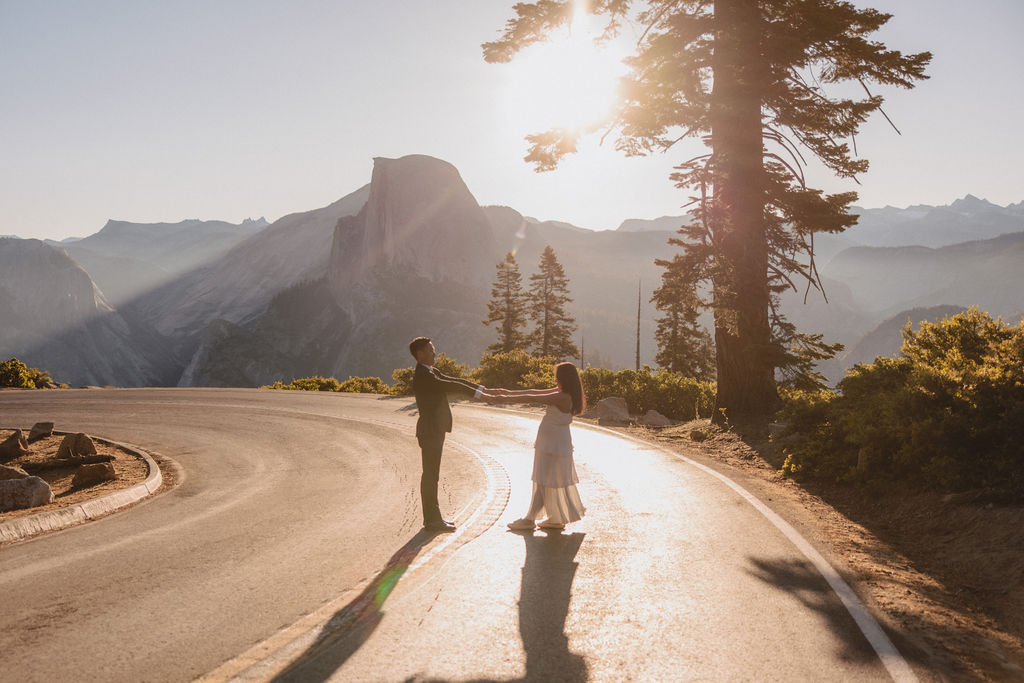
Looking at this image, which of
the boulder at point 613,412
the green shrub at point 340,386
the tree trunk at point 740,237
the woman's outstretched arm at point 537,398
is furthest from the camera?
the green shrub at point 340,386

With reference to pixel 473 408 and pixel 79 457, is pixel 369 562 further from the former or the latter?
pixel 473 408

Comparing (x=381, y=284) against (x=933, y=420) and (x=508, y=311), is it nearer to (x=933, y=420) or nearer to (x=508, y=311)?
(x=508, y=311)

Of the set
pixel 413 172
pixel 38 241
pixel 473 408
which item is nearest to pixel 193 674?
pixel 473 408

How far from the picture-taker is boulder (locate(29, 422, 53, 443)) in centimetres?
1459

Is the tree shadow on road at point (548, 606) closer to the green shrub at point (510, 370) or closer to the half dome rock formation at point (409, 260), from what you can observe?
the green shrub at point (510, 370)

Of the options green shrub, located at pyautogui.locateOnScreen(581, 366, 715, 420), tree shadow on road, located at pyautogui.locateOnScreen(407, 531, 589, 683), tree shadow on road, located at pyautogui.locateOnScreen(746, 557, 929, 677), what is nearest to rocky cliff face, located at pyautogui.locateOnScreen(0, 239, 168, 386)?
green shrub, located at pyautogui.locateOnScreen(581, 366, 715, 420)

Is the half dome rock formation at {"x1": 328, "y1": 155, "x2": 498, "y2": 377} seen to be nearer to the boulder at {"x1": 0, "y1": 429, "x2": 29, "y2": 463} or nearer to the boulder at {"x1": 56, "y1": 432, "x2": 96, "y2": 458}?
the boulder at {"x1": 0, "y1": 429, "x2": 29, "y2": 463}

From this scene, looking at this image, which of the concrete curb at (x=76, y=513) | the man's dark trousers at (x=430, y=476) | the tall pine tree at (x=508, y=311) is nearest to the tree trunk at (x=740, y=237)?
the man's dark trousers at (x=430, y=476)

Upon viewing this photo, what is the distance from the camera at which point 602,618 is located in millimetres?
4574

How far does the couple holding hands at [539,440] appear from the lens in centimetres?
706

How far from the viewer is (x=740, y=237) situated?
47.1 ft

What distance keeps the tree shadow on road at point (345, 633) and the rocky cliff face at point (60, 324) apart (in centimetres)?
19180

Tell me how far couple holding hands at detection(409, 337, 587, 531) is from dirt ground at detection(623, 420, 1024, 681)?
2741 millimetres

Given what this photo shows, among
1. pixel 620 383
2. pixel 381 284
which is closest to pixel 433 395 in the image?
pixel 620 383
